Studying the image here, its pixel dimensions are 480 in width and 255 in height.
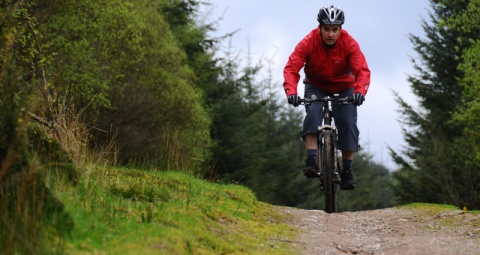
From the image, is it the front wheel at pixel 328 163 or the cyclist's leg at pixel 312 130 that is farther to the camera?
the cyclist's leg at pixel 312 130

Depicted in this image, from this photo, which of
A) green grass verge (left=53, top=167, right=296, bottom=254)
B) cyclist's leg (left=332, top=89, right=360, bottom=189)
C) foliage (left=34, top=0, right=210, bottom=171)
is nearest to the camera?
green grass verge (left=53, top=167, right=296, bottom=254)

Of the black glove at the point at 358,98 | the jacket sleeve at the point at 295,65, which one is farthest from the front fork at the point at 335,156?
the jacket sleeve at the point at 295,65

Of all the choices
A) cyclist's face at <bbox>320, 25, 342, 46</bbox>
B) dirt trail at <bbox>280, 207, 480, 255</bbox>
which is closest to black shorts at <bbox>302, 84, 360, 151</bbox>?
cyclist's face at <bbox>320, 25, 342, 46</bbox>

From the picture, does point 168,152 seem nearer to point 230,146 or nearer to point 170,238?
point 170,238

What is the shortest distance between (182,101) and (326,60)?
24.7 meters

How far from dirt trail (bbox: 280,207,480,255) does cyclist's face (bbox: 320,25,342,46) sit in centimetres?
247

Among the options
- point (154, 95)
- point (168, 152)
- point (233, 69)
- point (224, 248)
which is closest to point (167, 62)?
point (154, 95)

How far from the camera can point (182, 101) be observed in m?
33.6

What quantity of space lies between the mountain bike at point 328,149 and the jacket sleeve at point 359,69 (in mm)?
289

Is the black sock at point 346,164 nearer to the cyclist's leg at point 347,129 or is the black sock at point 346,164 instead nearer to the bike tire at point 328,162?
the cyclist's leg at point 347,129

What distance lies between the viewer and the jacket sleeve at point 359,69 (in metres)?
9.04

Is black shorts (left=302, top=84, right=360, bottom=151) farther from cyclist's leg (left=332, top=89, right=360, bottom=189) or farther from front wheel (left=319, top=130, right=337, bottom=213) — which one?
front wheel (left=319, top=130, right=337, bottom=213)

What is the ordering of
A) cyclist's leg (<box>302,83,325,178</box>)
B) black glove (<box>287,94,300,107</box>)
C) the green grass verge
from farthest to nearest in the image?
cyclist's leg (<box>302,83,325,178</box>) → black glove (<box>287,94,300,107</box>) → the green grass verge

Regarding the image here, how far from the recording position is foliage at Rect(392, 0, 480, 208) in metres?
30.2
